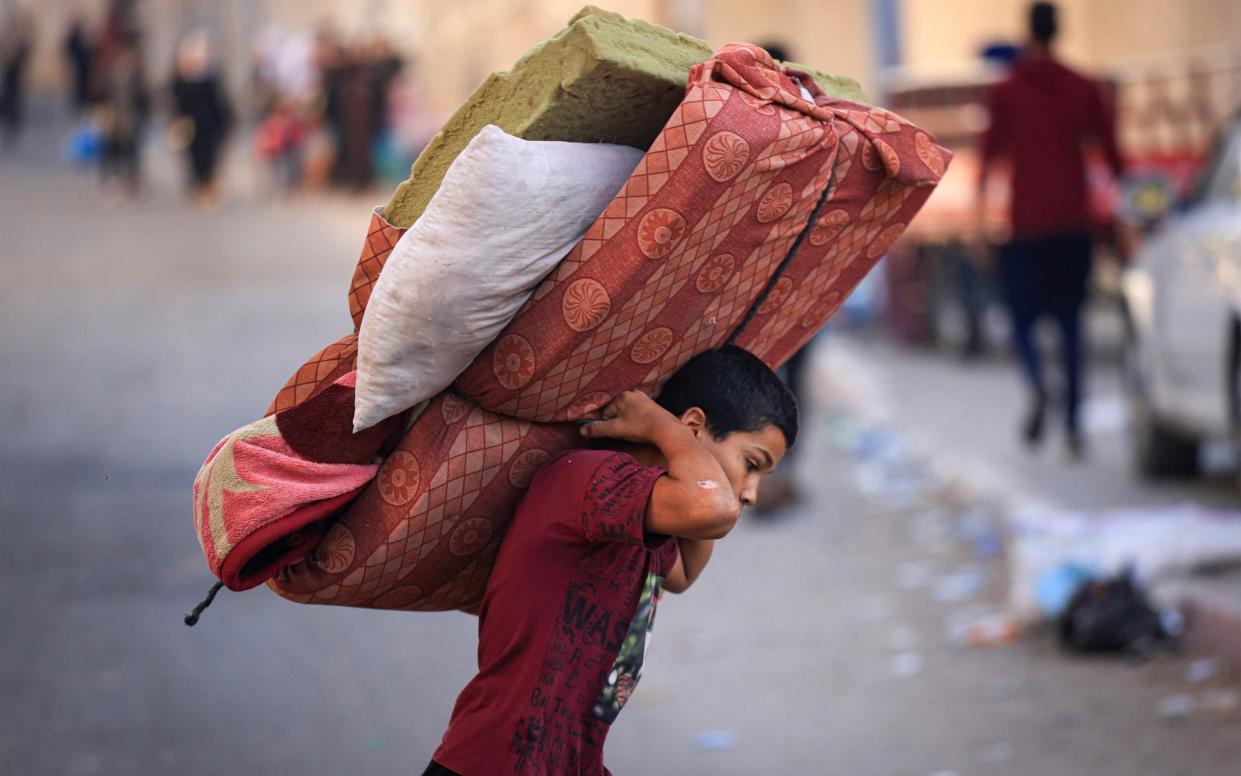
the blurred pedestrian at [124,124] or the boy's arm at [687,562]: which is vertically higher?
the boy's arm at [687,562]

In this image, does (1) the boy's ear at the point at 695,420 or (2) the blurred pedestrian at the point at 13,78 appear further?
(2) the blurred pedestrian at the point at 13,78

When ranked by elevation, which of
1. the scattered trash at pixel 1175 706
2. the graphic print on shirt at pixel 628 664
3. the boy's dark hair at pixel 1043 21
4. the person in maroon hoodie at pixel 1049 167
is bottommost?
the scattered trash at pixel 1175 706

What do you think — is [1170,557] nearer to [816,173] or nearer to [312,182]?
[816,173]

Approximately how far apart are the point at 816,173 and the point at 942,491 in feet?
21.7

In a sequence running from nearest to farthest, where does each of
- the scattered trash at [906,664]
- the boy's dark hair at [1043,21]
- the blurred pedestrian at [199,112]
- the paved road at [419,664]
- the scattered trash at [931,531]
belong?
the paved road at [419,664] < the scattered trash at [906,664] < the scattered trash at [931,531] < the boy's dark hair at [1043,21] < the blurred pedestrian at [199,112]

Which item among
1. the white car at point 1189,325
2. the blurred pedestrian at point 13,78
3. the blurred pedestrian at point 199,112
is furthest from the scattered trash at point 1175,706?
the blurred pedestrian at point 13,78

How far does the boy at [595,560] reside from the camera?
2.59 m

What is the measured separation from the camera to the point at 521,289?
266 cm

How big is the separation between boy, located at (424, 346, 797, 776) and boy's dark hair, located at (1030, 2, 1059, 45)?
6.29m

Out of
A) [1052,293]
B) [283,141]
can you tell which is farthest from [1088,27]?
[1052,293]

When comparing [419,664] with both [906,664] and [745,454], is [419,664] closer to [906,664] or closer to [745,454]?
[906,664]

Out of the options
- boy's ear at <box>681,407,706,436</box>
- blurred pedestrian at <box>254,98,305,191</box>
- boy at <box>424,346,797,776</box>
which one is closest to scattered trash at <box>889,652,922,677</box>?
boy at <box>424,346,797,776</box>

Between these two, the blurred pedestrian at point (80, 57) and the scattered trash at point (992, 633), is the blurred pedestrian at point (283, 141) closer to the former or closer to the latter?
the blurred pedestrian at point (80, 57)

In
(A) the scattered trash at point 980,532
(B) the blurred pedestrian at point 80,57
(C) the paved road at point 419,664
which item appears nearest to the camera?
(C) the paved road at point 419,664
